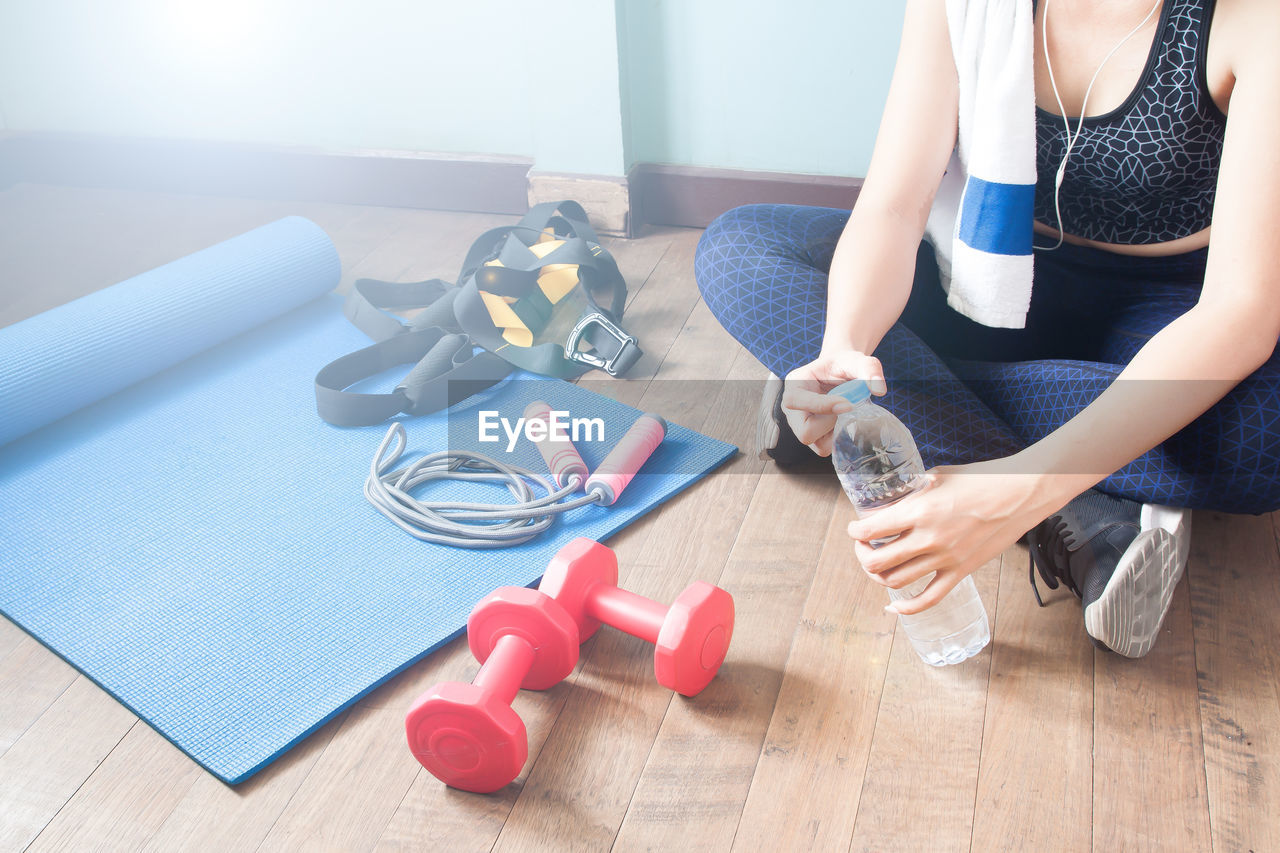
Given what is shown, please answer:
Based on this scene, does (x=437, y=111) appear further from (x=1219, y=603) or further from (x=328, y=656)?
(x=1219, y=603)

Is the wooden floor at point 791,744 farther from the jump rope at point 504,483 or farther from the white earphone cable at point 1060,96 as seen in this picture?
the white earphone cable at point 1060,96

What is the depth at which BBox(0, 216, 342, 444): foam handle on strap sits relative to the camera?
1482 mm

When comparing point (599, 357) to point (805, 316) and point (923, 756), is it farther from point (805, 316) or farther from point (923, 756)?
point (923, 756)

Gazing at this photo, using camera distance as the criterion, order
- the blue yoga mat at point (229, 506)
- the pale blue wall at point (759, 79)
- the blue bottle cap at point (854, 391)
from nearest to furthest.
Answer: the blue bottle cap at point (854, 391)
the blue yoga mat at point (229, 506)
the pale blue wall at point (759, 79)

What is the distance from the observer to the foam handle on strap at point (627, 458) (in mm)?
1261

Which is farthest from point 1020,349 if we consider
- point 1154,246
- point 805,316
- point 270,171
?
point 270,171

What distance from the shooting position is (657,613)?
1.00 metres

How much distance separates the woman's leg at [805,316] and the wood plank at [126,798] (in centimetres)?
80

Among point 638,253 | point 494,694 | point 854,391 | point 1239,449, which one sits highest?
point 854,391

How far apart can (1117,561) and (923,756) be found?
0.31 metres

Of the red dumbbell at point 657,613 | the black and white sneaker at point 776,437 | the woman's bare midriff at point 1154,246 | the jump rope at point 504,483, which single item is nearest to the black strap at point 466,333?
the jump rope at point 504,483

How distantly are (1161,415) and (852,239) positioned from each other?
38cm

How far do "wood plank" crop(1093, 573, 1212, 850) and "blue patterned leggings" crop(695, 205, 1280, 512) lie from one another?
0.18 metres

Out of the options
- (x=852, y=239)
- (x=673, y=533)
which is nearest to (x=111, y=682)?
(x=673, y=533)
